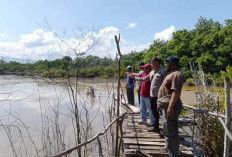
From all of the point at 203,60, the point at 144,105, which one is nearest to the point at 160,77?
the point at 144,105

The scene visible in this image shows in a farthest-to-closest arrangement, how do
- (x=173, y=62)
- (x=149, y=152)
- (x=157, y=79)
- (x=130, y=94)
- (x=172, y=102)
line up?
(x=130, y=94) < (x=157, y=79) < (x=149, y=152) < (x=173, y=62) < (x=172, y=102)

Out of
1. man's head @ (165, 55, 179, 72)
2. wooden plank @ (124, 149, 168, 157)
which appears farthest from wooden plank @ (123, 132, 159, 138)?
man's head @ (165, 55, 179, 72)

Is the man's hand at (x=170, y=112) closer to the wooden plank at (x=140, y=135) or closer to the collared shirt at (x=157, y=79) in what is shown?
the collared shirt at (x=157, y=79)

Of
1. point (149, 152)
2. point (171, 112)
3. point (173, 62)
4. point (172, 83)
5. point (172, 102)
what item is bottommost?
point (149, 152)

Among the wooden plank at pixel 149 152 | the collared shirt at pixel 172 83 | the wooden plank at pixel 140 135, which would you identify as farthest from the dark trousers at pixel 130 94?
the collared shirt at pixel 172 83

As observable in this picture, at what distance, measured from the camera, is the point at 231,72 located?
2904 millimetres

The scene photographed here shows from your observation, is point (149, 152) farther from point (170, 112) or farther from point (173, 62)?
point (173, 62)

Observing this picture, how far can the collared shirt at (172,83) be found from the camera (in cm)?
243

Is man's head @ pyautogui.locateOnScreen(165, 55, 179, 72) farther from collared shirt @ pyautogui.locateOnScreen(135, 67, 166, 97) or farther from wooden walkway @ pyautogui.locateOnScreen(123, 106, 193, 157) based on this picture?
wooden walkway @ pyautogui.locateOnScreen(123, 106, 193, 157)

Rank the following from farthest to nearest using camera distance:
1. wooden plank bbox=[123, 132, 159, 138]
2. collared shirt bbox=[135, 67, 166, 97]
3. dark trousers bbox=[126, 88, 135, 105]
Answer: dark trousers bbox=[126, 88, 135, 105]
wooden plank bbox=[123, 132, 159, 138]
collared shirt bbox=[135, 67, 166, 97]

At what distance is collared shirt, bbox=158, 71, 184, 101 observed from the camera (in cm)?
243

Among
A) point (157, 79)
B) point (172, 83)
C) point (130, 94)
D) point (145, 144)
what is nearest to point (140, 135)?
point (145, 144)

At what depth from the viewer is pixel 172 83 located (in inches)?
97.5

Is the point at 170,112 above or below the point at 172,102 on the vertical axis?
below
